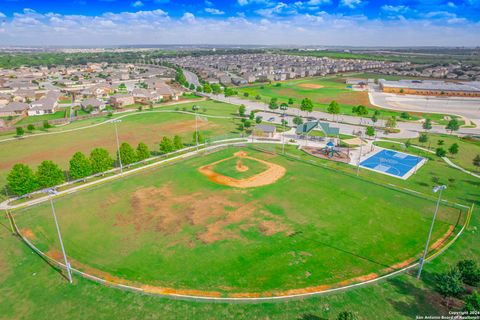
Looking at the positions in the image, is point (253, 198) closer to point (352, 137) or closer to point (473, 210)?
point (473, 210)

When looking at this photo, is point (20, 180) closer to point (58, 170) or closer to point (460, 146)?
point (58, 170)

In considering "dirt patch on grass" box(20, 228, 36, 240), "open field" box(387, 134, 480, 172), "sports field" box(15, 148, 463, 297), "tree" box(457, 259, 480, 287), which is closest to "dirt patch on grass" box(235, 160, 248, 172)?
"sports field" box(15, 148, 463, 297)

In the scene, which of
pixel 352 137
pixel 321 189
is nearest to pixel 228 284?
pixel 321 189

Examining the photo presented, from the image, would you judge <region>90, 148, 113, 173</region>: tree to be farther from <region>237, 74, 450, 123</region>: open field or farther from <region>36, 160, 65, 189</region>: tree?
<region>237, 74, 450, 123</region>: open field

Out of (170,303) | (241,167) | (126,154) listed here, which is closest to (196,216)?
(170,303)

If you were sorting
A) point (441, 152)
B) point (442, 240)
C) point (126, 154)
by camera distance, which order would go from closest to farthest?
point (442, 240) → point (126, 154) → point (441, 152)

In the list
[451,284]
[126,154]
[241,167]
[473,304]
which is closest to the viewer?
[473,304]

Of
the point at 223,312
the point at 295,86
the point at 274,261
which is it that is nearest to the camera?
the point at 223,312
